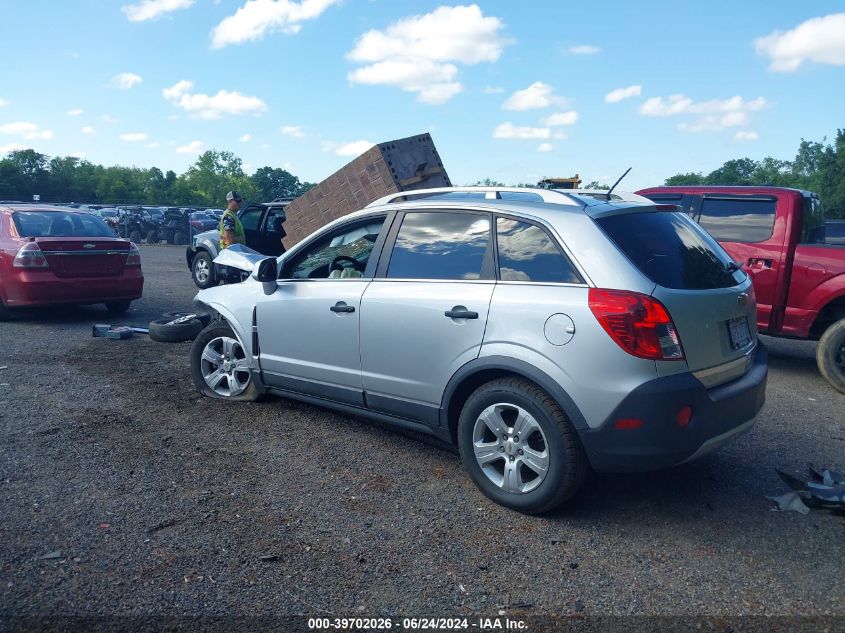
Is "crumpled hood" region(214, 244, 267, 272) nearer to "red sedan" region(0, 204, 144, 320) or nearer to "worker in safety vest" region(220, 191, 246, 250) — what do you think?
"red sedan" region(0, 204, 144, 320)

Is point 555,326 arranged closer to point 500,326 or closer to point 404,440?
point 500,326

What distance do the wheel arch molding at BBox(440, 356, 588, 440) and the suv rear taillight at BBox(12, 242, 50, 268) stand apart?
6.81m

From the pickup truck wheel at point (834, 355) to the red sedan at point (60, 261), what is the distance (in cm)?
847

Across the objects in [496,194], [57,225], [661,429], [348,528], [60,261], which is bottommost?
[348,528]

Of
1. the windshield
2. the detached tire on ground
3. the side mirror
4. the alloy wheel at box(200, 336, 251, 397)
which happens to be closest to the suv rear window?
the side mirror

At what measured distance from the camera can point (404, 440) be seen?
16.2 ft

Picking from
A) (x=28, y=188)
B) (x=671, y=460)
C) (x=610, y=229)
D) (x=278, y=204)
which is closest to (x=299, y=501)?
(x=671, y=460)

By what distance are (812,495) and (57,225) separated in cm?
926

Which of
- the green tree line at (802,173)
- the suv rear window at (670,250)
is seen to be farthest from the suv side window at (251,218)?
the green tree line at (802,173)

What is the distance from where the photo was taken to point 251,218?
1324cm

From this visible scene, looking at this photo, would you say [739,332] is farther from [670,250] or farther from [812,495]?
[812,495]

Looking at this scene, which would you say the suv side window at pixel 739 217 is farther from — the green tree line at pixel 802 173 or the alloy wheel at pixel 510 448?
the green tree line at pixel 802 173

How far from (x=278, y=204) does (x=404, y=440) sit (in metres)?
9.02

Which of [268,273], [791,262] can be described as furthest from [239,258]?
[791,262]
